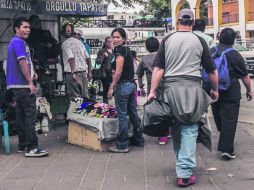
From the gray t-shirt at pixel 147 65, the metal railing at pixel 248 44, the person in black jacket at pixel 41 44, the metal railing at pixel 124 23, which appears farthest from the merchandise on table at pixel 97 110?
the metal railing at pixel 124 23

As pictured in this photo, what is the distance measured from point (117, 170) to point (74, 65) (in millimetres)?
3687

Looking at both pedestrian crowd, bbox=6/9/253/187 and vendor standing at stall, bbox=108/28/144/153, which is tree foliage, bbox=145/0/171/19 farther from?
vendor standing at stall, bbox=108/28/144/153

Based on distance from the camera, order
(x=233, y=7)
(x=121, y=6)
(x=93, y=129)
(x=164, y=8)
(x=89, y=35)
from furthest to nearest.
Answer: (x=164, y=8) < (x=233, y=7) < (x=89, y=35) < (x=121, y=6) < (x=93, y=129)

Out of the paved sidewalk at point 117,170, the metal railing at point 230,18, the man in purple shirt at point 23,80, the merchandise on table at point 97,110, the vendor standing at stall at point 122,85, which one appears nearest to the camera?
the paved sidewalk at point 117,170

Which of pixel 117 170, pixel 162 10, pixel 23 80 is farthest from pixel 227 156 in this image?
pixel 162 10

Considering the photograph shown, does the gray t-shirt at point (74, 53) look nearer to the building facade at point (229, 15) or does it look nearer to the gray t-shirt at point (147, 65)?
the gray t-shirt at point (147, 65)

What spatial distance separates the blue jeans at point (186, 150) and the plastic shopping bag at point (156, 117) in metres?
0.16

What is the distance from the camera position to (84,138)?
8078 millimetres

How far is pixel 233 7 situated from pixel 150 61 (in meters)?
43.7

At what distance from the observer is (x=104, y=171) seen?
654 centimetres

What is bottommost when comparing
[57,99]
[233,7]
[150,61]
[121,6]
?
[57,99]

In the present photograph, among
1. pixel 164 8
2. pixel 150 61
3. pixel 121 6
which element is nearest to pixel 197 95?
pixel 150 61

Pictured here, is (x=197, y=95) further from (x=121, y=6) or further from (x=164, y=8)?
(x=164, y=8)

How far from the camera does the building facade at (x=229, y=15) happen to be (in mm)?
42728
